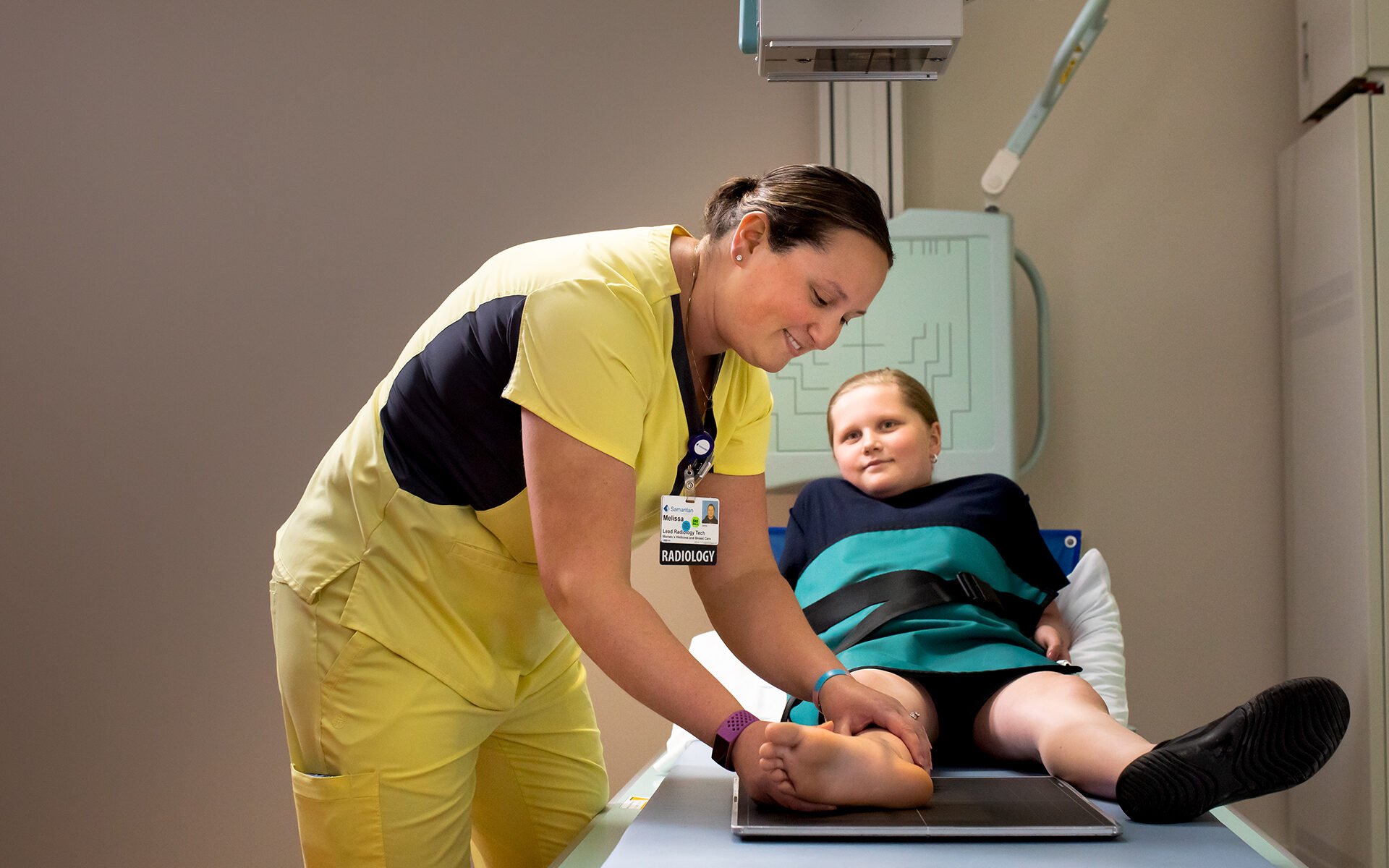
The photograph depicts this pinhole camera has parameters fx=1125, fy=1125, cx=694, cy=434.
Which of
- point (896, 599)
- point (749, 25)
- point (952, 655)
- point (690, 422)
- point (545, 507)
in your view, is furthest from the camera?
point (896, 599)

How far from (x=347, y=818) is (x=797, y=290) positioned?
0.81 m

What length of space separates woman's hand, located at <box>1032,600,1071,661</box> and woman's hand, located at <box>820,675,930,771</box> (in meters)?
0.62

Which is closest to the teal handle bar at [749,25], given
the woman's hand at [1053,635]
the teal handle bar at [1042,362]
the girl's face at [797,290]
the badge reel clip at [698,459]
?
the girl's face at [797,290]

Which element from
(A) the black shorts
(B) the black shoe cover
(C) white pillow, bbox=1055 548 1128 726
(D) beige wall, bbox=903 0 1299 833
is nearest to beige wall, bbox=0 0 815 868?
(D) beige wall, bbox=903 0 1299 833

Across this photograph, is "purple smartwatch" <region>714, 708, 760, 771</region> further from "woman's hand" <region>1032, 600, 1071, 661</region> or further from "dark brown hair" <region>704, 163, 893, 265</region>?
"woman's hand" <region>1032, 600, 1071, 661</region>

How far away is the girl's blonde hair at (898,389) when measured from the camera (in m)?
2.20

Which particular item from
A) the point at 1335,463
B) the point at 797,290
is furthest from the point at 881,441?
the point at 1335,463

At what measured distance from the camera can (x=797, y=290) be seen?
126cm

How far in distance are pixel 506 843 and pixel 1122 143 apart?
2267 millimetres

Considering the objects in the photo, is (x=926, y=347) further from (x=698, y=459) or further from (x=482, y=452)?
(x=482, y=452)

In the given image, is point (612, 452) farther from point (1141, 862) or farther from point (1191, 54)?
point (1191, 54)

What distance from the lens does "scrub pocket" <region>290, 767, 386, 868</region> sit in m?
1.33

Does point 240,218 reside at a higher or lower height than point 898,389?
higher

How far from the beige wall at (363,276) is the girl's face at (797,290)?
165cm
